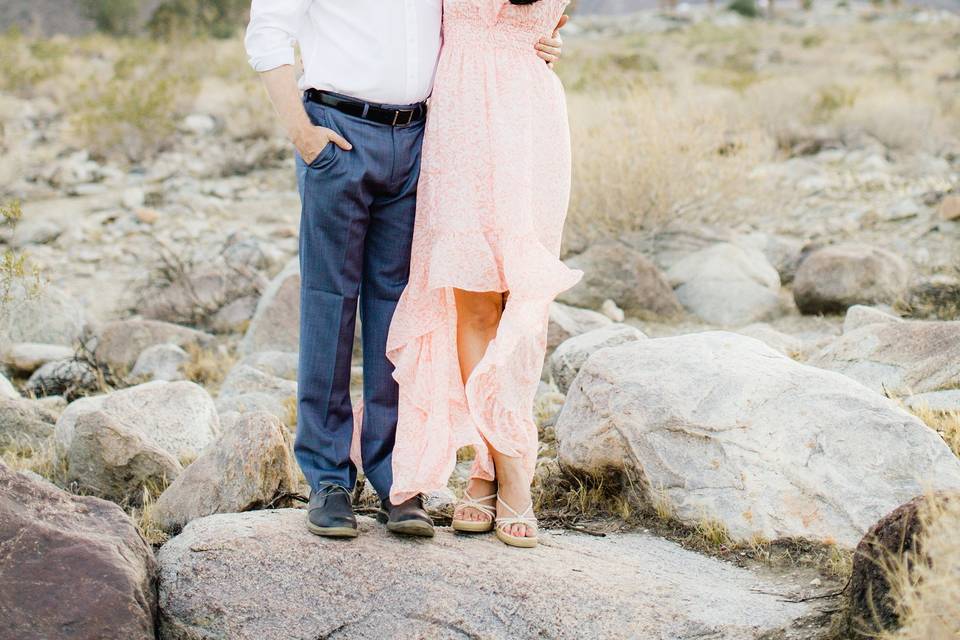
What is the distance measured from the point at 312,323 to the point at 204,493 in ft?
3.06

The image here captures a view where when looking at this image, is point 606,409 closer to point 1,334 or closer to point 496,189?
point 496,189

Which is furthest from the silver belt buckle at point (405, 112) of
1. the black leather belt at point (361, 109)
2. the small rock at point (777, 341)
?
the small rock at point (777, 341)

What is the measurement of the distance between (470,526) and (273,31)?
160cm

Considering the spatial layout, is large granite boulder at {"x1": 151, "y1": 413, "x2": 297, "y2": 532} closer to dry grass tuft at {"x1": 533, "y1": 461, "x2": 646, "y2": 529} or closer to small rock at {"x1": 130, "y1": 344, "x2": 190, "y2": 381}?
dry grass tuft at {"x1": 533, "y1": 461, "x2": 646, "y2": 529}

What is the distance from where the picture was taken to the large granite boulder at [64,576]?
2.47m

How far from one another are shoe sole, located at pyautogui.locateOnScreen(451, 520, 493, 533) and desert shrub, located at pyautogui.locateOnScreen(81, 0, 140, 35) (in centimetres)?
3727

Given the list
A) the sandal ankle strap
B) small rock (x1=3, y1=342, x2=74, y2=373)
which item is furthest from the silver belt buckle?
small rock (x1=3, y1=342, x2=74, y2=373)

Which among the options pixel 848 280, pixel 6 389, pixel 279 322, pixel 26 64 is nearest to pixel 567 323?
pixel 279 322

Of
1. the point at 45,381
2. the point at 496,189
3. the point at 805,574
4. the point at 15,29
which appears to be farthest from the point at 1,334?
the point at 15,29

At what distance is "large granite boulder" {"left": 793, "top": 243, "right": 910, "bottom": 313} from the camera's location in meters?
6.84

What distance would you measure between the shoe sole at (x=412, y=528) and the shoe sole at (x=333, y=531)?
119mm

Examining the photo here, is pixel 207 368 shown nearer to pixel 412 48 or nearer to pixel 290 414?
pixel 290 414

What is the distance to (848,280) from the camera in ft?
22.7

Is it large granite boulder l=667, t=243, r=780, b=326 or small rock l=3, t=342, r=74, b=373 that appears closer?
small rock l=3, t=342, r=74, b=373
